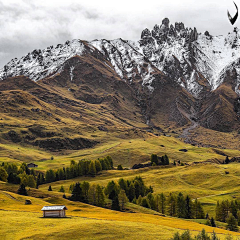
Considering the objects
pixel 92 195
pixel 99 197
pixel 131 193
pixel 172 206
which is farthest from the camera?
pixel 131 193

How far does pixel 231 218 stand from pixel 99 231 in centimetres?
5768

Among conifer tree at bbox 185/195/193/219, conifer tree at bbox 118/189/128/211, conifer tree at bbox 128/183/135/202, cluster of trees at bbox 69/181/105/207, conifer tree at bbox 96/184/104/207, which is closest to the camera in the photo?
conifer tree at bbox 118/189/128/211

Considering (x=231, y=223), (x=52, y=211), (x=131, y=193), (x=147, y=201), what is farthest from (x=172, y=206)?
(x=52, y=211)

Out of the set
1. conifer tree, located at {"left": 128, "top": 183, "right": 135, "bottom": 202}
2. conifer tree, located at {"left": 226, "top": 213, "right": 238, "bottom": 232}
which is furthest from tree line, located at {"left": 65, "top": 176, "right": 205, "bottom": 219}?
conifer tree, located at {"left": 226, "top": 213, "right": 238, "bottom": 232}

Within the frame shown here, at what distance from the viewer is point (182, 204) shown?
130375 millimetres

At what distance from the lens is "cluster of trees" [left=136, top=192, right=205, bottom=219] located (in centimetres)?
12950

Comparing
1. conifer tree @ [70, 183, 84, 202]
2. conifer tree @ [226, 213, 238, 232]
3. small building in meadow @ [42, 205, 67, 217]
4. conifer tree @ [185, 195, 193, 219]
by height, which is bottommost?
conifer tree @ [226, 213, 238, 232]

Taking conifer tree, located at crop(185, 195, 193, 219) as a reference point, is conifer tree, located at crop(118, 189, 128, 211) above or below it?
above

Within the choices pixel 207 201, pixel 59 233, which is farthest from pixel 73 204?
pixel 207 201

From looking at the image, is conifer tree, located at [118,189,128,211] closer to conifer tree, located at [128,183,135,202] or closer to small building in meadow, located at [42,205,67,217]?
conifer tree, located at [128,183,135,202]

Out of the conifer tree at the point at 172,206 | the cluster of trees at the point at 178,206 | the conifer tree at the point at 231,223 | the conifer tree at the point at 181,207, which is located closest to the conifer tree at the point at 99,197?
the cluster of trees at the point at 178,206

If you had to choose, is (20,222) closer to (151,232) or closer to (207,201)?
(151,232)

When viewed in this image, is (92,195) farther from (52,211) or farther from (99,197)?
(52,211)

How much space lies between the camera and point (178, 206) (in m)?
131
